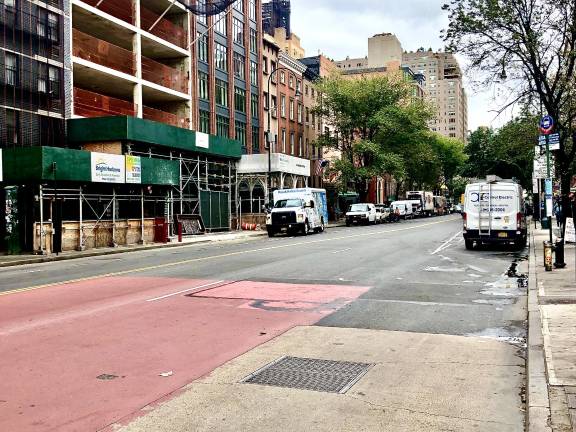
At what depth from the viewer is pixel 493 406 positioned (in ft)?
17.9

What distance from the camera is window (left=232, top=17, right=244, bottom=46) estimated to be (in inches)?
1998

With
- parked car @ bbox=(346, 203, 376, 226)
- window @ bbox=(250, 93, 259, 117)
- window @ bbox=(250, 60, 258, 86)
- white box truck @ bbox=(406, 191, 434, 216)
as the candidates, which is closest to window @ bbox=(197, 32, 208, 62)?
window @ bbox=(250, 60, 258, 86)

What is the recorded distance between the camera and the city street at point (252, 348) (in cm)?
→ 521

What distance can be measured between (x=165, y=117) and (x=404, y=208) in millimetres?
37723

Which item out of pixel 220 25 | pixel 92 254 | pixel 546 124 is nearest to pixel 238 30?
pixel 220 25

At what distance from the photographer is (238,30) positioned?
170 ft

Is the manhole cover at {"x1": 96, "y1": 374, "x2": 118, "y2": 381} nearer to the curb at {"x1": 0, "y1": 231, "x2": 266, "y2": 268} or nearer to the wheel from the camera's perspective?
the curb at {"x1": 0, "y1": 231, "x2": 266, "y2": 268}

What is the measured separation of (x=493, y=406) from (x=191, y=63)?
4112cm

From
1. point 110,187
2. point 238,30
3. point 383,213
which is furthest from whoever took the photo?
point 383,213

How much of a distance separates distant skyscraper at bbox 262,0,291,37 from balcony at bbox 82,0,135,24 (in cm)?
3242

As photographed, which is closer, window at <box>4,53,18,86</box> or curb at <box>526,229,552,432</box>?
curb at <box>526,229,552,432</box>

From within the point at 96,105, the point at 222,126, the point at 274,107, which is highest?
the point at 274,107

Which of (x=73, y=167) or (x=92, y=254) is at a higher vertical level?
(x=73, y=167)

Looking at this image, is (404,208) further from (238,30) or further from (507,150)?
(507,150)
